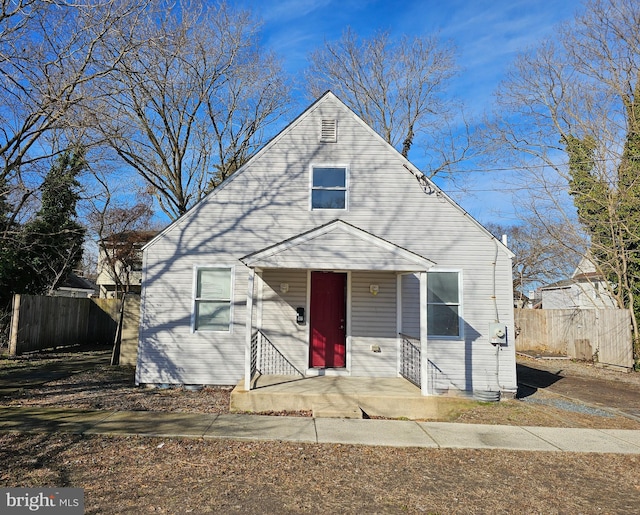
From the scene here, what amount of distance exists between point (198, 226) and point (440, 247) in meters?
5.58

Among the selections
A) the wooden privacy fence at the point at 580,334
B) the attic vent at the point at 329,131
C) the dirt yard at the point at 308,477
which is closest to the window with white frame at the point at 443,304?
the dirt yard at the point at 308,477

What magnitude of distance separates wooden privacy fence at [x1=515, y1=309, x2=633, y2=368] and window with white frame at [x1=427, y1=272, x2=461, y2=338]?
9.55 meters

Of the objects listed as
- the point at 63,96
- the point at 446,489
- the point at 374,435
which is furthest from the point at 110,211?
the point at 446,489

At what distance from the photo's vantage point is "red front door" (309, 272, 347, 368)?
30.7ft

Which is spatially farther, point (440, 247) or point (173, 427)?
point (440, 247)

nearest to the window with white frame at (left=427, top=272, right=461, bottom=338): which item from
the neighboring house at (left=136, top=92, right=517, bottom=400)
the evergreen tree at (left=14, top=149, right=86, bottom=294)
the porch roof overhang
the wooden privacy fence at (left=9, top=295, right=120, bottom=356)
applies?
the neighboring house at (left=136, top=92, right=517, bottom=400)

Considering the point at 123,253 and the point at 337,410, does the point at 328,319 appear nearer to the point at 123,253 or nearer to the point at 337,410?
the point at 337,410

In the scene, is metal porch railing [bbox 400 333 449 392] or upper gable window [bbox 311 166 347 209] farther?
upper gable window [bbox 311 166 347 209]

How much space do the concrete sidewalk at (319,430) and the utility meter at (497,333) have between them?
7.32ft

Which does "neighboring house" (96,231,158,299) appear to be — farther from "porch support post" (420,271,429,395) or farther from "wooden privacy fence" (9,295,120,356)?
"porch support post" (420,271,429,395)

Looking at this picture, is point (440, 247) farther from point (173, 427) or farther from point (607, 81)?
point (607, 81)

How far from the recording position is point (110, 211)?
22.7 metres

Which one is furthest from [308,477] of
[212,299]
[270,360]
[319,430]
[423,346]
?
[212,299]

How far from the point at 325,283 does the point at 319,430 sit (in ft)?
12.6
